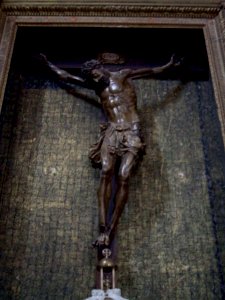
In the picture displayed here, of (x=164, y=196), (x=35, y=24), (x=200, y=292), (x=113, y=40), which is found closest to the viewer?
(x=200, y=292)

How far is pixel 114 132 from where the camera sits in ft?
13.8

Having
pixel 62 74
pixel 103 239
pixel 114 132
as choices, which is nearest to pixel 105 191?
pixel 103 239

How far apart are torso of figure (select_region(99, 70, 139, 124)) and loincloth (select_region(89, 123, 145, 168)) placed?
0.10 m

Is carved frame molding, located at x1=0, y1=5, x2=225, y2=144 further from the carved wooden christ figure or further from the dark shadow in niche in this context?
the carved wooden christ figure

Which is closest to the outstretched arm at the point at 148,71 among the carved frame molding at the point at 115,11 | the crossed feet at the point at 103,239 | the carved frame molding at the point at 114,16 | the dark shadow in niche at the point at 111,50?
the dark shadow in niche at the point at 111,50

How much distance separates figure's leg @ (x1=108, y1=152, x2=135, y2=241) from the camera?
3.79 meters

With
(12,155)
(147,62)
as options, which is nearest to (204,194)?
(147,62)

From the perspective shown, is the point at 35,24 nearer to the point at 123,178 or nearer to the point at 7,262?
the point at 123,178

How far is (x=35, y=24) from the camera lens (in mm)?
4555

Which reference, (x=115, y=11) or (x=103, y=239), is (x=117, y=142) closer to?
(x=103, y=239)

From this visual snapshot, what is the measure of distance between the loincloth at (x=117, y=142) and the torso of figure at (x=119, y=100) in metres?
0.10

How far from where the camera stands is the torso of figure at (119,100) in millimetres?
4316

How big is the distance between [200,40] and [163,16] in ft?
1.75

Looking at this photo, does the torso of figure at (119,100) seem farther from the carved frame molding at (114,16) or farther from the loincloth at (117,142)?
the carved frame molding at (114,16)
